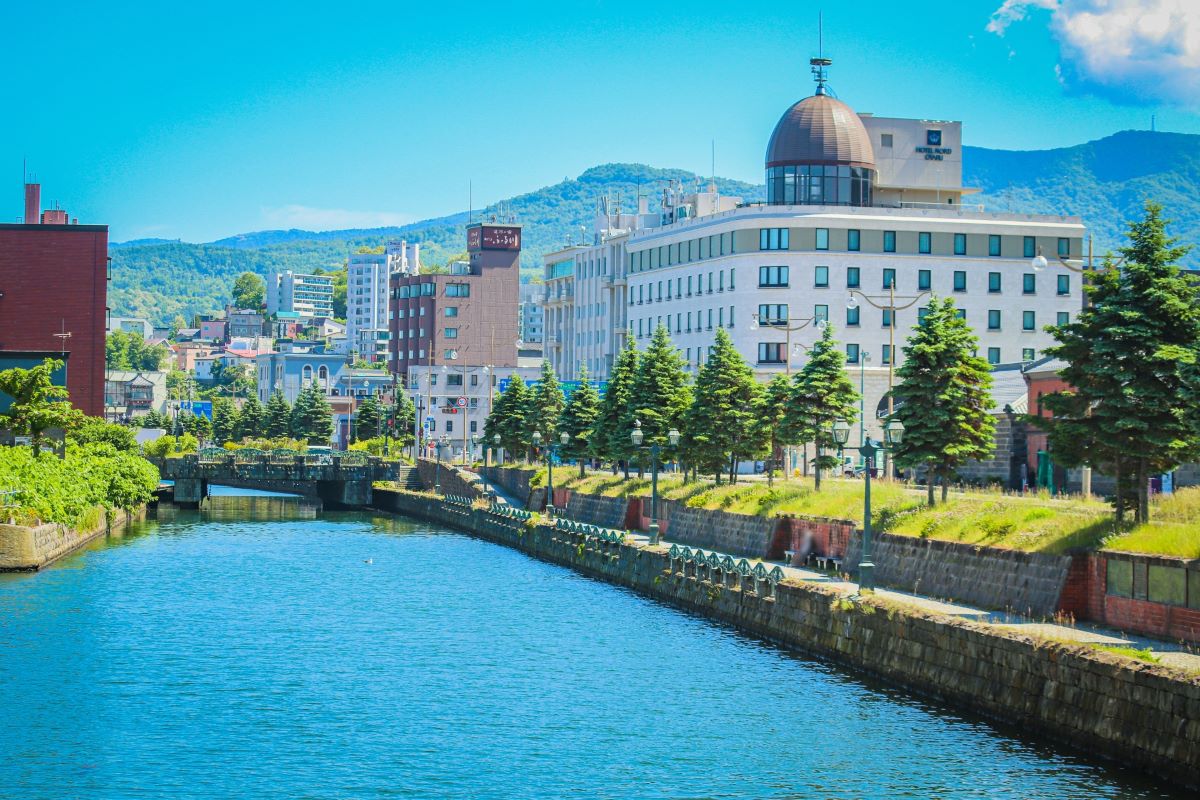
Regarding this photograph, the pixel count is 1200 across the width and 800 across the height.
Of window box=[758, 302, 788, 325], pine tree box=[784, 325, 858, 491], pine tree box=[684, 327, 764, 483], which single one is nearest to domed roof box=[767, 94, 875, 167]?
window box=[758, 302, 788, 325]

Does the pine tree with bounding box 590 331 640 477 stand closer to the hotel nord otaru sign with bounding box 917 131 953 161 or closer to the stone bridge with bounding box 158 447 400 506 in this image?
the hotel nord otaru sign with bounding box 917 131 953 161

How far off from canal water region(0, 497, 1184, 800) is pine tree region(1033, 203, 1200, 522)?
8807 mm

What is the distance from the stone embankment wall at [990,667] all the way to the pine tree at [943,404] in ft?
25.0

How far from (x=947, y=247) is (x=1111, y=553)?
3317 inches

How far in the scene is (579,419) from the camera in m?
109

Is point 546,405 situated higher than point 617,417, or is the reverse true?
point 546,405

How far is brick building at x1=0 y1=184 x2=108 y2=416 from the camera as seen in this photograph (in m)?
126

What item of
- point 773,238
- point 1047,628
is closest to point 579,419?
point 773,238

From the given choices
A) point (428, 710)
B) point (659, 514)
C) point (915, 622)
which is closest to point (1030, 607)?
point (915, 622)

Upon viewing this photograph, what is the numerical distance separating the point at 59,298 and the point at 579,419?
47.1 m

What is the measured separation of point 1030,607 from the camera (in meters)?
42.1

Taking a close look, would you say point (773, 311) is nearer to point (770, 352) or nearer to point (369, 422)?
point (770, 352)

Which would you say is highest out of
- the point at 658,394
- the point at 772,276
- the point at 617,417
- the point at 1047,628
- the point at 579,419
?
the point at 772,276

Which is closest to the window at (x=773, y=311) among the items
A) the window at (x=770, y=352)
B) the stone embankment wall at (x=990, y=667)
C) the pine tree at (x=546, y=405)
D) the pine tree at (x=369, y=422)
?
the window at (x=770, y=352)
